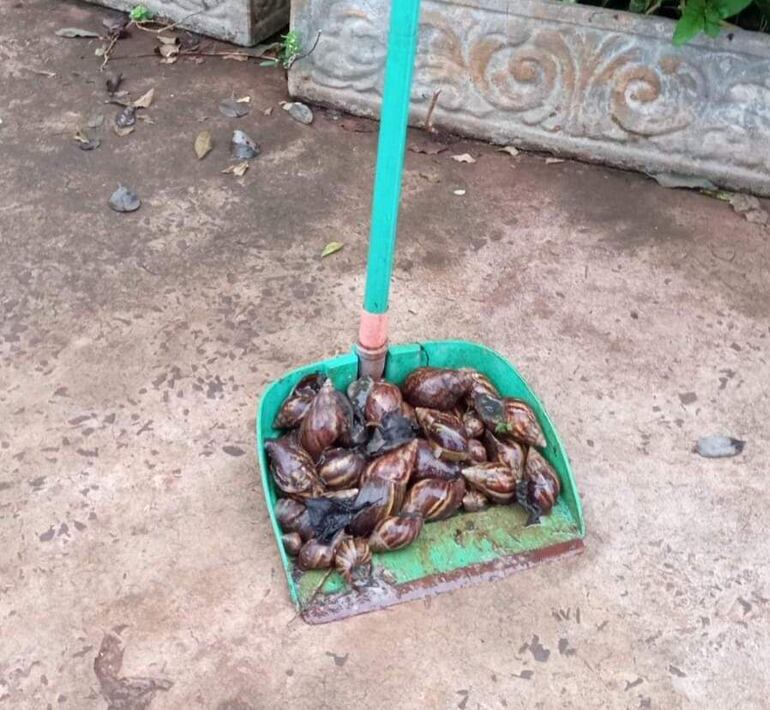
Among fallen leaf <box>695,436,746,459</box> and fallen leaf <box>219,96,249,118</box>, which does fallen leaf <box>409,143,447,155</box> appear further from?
fallen leaf <box>695,436,746,459</box>

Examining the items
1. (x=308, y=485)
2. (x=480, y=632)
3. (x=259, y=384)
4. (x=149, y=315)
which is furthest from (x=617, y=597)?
(x=149, y=315)

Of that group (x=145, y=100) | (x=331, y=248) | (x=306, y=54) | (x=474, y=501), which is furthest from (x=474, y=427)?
(x=145, y=100)

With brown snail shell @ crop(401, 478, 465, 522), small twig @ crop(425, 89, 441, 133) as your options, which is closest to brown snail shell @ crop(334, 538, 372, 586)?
brown snail shell @ crop(401, 478, 465, 522)

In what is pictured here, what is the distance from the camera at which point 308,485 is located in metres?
1.82

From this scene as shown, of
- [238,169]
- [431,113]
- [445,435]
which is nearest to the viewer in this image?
[445,435]

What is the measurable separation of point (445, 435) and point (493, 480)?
0.46ft

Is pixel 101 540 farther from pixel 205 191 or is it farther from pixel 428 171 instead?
pixel 428 171

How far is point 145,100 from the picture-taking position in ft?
10.5

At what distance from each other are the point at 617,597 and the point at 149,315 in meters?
1.39

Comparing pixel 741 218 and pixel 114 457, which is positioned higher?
pixel 741 218

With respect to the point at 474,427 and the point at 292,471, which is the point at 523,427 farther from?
the point at 292,471

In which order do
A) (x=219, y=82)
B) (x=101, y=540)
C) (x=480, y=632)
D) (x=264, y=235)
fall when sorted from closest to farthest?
(x=480, y=632) → (x=101, y=540) → (x=264, y=235) → (x=219, y=82)

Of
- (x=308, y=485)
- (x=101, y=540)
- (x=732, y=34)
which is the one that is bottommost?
(x=101, y=540)

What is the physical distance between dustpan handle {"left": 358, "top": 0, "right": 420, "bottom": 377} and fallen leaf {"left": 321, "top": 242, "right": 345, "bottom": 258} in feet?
2.33
